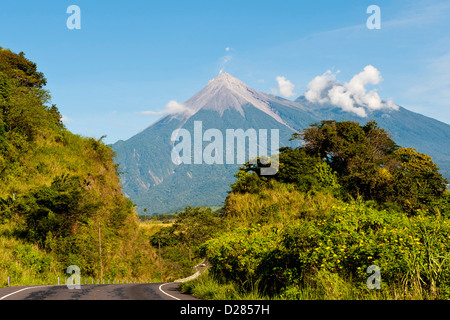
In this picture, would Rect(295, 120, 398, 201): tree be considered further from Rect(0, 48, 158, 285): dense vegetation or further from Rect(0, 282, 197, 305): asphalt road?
Rect(0, 48, 158, 285): dense vegetation

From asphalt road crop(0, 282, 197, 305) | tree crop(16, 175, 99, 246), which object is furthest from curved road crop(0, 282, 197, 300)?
tree crop(16, 175, 99, 246)

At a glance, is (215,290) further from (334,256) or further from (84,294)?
(334,256)

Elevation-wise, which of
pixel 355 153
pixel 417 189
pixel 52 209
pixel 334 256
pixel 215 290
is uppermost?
pixel 355 153

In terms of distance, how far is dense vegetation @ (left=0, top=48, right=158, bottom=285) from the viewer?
3441 centimetres

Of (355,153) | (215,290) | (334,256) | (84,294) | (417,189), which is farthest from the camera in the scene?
(355,153)

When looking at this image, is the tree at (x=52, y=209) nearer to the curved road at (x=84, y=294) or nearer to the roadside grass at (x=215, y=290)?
the curved road at (x=84, y=294)

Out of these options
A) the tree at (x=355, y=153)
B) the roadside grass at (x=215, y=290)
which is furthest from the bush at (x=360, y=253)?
→ the tree at (x=355, y=153)

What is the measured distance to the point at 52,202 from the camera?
36.1m

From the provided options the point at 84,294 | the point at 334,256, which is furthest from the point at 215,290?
the point at 334,256

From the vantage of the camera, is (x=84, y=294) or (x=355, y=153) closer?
(x=84, y=294)
